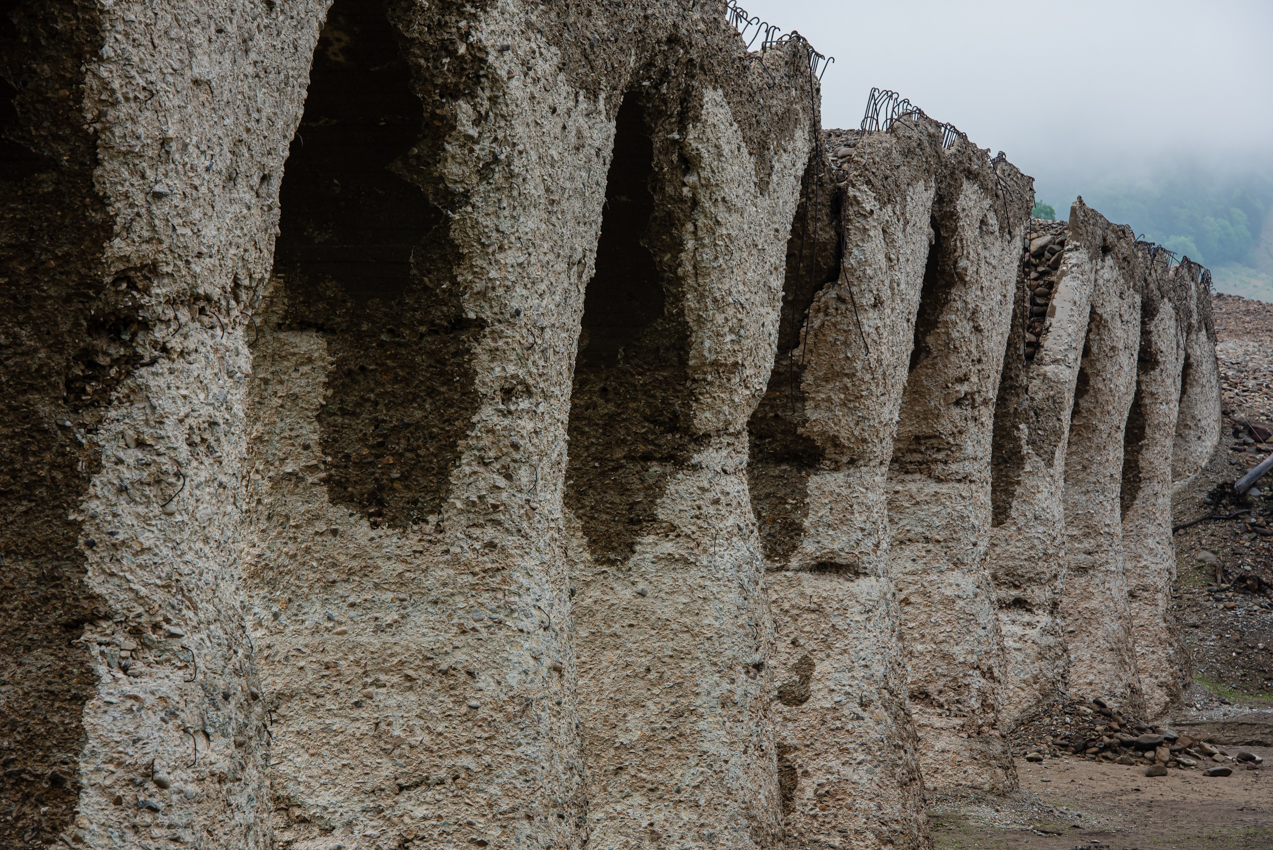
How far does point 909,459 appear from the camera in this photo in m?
6.95

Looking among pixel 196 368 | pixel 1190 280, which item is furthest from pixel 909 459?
pixel 1190 280

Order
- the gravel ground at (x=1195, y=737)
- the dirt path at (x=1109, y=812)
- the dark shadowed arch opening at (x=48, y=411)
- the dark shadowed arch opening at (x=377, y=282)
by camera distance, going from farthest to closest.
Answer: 1. the gravel ground at (x=1195, y=737)
2. the dirt path at (x=1109, y=812)
3. the dark shadowed arch opening at (x=377, y=282)
4. the dark shadowed arch opening at (x=48, y=411)

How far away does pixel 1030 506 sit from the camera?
8250 mm

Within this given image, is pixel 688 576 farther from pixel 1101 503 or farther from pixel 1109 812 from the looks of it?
pixel 1101 503

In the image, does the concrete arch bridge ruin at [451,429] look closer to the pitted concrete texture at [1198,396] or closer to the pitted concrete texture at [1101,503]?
the pitted concrete texture at [1101,503]

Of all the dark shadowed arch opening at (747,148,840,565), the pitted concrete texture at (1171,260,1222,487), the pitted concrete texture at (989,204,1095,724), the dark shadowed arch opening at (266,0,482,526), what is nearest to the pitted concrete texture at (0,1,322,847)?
the dark shadowed arch opening at (266,0,482,526)

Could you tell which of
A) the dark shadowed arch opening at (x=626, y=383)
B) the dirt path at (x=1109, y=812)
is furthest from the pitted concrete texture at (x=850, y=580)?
the dark shadowed arch opening at (x=626, y=383)

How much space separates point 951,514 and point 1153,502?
202 inches

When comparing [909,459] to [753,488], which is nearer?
[753,488]

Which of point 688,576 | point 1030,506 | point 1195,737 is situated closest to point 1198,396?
point 1195,737

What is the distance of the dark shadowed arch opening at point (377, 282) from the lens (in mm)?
3264

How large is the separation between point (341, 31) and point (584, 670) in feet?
7.87

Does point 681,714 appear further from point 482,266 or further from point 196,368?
point 196,368

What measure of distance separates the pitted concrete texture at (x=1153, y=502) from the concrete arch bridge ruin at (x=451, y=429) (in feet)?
16.1
